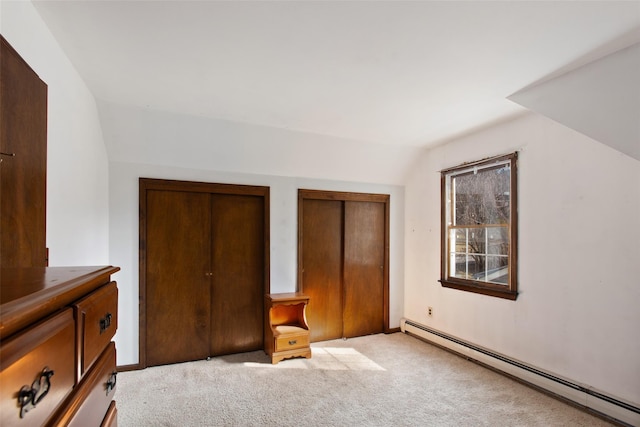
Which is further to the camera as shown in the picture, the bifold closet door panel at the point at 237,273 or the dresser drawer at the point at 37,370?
the bifold closet door panel at the point at 237,273

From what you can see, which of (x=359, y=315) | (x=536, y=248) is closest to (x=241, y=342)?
(x=359, y=315)

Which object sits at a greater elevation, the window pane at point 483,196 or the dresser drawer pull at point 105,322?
the window pane at point 483,196

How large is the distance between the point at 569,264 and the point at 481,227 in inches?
36.4

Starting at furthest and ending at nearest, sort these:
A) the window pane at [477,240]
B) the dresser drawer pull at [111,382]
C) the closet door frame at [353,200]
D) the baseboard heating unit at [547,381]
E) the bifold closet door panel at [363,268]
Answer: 1. the bifold closet door panel at [363,268]
2. the closet door frame at [353,200]
3. the window pane at [477,240]
4. the baseboard heating unit at [547,381]
5. the dresser drawer pull at [111,382]

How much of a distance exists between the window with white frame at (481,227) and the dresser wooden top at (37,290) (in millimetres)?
3354

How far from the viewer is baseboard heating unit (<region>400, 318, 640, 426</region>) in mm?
2381

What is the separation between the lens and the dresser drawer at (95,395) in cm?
72

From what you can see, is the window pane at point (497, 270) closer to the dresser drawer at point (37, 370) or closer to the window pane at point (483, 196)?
the window pane at point (483, 196)

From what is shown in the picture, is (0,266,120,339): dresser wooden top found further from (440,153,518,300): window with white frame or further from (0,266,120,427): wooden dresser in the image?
(440,153,518,300): window with white frame

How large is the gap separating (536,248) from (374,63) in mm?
2181

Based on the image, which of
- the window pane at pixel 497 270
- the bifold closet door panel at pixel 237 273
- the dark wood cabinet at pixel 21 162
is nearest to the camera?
the dark wood cabinet at pixel 21 162

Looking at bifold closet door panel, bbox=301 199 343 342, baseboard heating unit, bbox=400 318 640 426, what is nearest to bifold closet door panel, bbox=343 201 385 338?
bifold closet door panel, bbox=301 199 343 342

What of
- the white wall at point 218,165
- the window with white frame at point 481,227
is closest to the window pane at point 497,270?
the window with white frame at point 481,227

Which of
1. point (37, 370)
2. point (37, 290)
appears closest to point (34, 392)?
point (37, 370)
